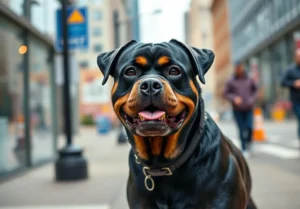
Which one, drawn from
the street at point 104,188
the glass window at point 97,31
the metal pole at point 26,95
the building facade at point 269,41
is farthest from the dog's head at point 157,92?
the glass window at point 97,31

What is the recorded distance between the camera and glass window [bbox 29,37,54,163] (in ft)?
28.4

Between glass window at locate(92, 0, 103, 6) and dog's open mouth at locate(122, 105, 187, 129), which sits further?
glass window at locate(92, 0, 103, 6)

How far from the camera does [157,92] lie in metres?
2.12

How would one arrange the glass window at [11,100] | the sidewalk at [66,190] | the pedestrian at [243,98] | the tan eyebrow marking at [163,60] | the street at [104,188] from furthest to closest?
the pedestrian at [243,98] < the glass window at [11,100] < the sidewalk at [66,190] < the street at [104,188] < the tan eyebrow marking at [163,60]

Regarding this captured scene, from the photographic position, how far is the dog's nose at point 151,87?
2.12 meters

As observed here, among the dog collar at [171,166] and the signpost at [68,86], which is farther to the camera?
the signpost at [68,86]

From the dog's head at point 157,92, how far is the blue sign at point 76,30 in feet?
17.4

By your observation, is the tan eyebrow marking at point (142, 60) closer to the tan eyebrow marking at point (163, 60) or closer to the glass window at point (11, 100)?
the tan eyebrow marking at point (163, 60)

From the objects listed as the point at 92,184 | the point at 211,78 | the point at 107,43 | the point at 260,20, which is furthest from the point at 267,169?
the point at 211,78

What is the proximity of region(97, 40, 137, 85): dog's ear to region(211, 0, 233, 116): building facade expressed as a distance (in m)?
55.0

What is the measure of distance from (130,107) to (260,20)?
36.8 m

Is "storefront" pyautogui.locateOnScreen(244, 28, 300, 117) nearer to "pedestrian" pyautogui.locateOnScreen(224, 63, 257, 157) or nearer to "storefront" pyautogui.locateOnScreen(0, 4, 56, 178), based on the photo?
"pedestrian" pyautogui.locateOnScreen(224, 63, 257, 157)

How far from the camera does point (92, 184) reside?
6.09 meters

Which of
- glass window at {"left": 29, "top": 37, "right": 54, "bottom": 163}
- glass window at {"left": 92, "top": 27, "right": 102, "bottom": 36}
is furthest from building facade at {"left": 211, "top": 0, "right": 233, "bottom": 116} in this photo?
glass window at {"left": 29, "top": 37, "right": 54, "bottom": 163}
